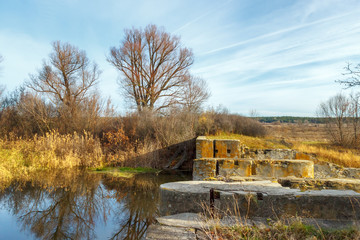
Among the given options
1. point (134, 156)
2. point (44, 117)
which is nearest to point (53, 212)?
point (134, 156)

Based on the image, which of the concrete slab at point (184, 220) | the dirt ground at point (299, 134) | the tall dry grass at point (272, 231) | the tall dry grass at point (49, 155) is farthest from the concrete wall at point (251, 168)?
the dirt ground at point (299, 134)

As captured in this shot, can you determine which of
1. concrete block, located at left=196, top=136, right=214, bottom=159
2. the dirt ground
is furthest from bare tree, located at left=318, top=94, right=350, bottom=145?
concrete block, located at left=196, top=136, right=214, bottom=159

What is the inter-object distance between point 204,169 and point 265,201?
3.61 metres

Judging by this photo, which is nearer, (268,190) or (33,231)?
(268,190)

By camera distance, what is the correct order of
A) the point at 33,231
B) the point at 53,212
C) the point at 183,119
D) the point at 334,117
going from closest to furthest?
the point at 33,231
the point at 53,212
the point at 183,119
the point at 334,117

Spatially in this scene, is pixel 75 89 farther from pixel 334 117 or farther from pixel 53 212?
pixel 334 117

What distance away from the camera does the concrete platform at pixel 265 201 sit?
12.0 ft

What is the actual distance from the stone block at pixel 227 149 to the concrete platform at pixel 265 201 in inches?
188

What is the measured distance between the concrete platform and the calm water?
161cm

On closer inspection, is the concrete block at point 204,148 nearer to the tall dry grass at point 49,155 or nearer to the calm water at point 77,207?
the calm water at point 77,207

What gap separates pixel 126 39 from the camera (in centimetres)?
2084

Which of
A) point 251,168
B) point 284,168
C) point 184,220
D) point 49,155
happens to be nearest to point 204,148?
point 251,168

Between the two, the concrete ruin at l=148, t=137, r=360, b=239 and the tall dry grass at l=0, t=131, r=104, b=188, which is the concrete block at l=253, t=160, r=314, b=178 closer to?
the concrete ruin at l=148, t=137, r=360, b=239

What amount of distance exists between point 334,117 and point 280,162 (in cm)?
1186
